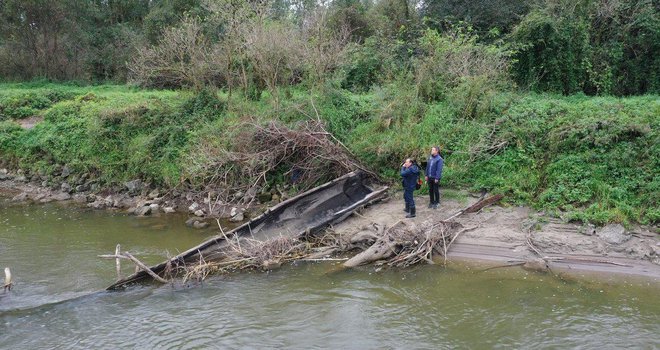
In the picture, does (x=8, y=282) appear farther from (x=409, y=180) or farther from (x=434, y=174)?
(x=434, y=174)

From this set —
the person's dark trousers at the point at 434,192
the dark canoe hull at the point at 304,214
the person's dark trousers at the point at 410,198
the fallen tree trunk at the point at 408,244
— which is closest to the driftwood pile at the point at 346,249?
the fallen tree trunk at the point at 408,244

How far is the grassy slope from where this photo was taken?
12.8 meters

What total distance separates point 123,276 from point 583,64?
18.7 m

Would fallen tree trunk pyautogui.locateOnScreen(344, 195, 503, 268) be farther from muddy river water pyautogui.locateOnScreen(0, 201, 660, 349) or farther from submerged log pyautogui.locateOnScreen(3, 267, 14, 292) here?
submerged log pyautogui.locateOnScreen(3, 267, 14, 292)

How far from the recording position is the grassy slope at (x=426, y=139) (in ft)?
42.0

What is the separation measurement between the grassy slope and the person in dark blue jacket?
1948 millimetres

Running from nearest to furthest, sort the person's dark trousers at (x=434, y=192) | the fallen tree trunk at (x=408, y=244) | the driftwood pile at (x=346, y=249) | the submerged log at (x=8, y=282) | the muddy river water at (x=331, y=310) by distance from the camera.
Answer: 1. the muddy river water at (x=331, y=310)
2. the submerged log at (x=8, y=282)
3. the driftwood pile at (x=346, y=249)
4. the fallen tree trunk at (x=408, y=244)
5. the person's dark trousers at (x=434, y=192)

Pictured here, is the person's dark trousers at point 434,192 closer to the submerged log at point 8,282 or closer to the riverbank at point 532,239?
the riverbank at point 532,239

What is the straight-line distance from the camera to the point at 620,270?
1045cm

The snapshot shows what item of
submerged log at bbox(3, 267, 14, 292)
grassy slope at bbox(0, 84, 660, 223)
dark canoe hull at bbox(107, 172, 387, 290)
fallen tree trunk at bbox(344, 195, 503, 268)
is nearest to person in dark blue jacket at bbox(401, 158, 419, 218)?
fallen tree trunk at bbox(344, 195, 503, 268)

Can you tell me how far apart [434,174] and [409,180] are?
2.41 ft

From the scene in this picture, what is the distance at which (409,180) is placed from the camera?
42.1 feet

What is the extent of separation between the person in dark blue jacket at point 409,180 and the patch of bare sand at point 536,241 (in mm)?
262

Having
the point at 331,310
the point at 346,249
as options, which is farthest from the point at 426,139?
the point at 331,310
